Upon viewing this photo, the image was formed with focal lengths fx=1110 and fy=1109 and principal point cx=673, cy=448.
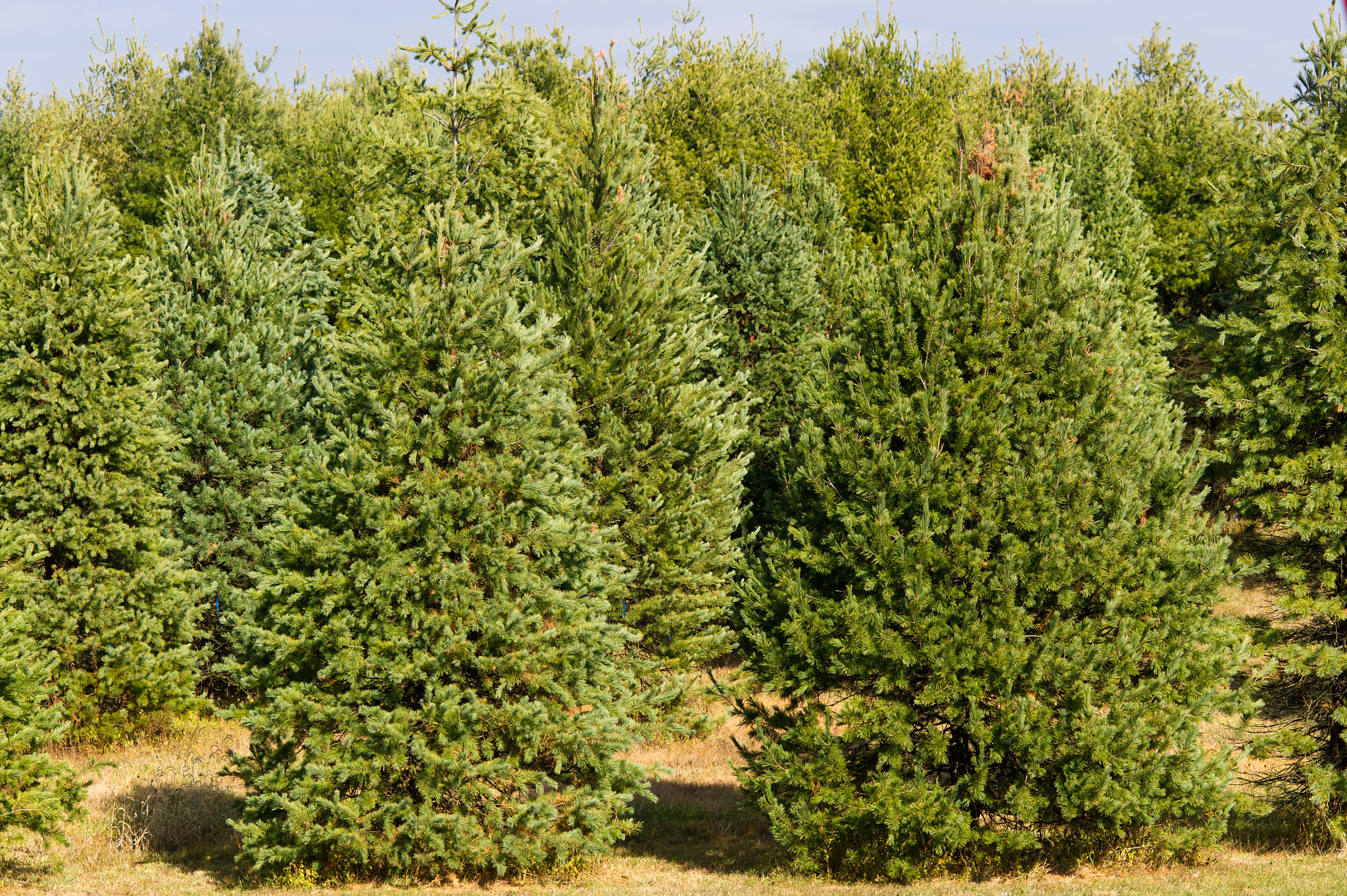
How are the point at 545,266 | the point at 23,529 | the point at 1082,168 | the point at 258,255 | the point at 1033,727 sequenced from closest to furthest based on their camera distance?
the point at 1033,727
the point at 23,529
the point at 545,266
the point at 258,255
the point at 1082,168

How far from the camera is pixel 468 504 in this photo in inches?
383

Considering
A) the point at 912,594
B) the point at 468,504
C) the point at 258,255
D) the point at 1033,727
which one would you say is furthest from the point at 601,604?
the point at 258,255

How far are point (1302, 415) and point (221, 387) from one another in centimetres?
1499

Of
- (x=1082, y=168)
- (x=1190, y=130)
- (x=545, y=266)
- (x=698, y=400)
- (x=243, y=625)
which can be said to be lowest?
(x=243, y=625)

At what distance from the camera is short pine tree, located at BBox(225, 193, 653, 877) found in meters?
9.51

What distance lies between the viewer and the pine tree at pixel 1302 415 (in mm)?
11164

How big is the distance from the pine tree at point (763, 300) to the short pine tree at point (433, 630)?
1118 cm

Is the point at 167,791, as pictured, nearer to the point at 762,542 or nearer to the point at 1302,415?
the point at 762,542

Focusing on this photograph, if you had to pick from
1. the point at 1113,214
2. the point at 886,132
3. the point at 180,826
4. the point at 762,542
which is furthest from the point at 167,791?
the point at 886,132

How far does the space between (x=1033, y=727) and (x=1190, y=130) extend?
3191 centimetres

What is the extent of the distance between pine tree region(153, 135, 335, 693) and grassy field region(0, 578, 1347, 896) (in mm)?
3638

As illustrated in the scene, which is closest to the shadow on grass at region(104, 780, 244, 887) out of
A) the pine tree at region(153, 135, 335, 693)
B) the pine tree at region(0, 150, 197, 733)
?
the pine tree at region(0, 150, 197, 733)

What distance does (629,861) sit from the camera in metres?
11.4

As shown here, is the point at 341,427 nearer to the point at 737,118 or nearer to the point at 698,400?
the point at 698,400
